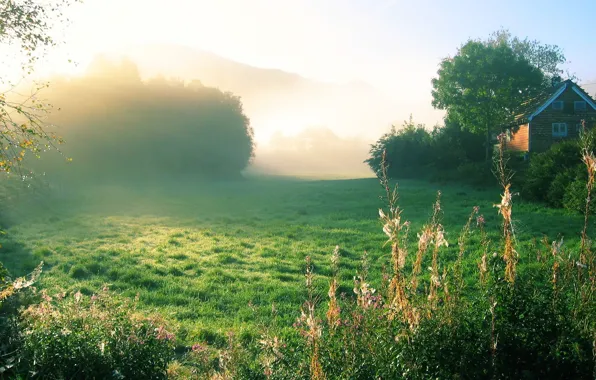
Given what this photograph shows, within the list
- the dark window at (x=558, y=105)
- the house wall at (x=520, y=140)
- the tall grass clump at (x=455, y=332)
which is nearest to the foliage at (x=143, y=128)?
the house wall at (x=520, y=140)

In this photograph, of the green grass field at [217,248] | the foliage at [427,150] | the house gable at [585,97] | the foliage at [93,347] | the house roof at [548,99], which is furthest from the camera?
the foliage at [427,150]

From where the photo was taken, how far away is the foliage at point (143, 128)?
5413 cm

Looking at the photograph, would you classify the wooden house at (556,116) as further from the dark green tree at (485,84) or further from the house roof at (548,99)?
the dark green tree at (485,84)

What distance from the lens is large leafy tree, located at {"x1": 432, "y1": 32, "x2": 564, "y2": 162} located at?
178 ft

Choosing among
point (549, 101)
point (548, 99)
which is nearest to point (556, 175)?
point (549, 101)

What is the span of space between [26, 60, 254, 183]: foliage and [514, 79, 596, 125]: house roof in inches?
1560

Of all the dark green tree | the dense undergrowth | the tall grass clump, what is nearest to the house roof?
the dark green tree

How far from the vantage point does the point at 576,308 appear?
430cm

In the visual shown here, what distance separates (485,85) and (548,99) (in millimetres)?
9796

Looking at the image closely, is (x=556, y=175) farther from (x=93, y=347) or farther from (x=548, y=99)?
(x=93, y=347)

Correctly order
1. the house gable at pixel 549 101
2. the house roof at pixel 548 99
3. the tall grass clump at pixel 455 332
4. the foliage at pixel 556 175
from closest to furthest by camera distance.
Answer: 1. the tall grass clump at pixel 455 332
2. the foliage at pixel 556 175
3. the house gable at pixel 549 101
4. the house roof at pixel 548 99

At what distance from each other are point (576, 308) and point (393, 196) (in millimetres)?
2131

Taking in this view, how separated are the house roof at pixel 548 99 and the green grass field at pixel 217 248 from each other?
70.8 feet

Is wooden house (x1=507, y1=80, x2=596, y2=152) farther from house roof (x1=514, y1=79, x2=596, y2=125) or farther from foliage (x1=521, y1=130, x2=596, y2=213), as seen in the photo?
foliage (x1=521, y1=130, x2=596, y2=213)
